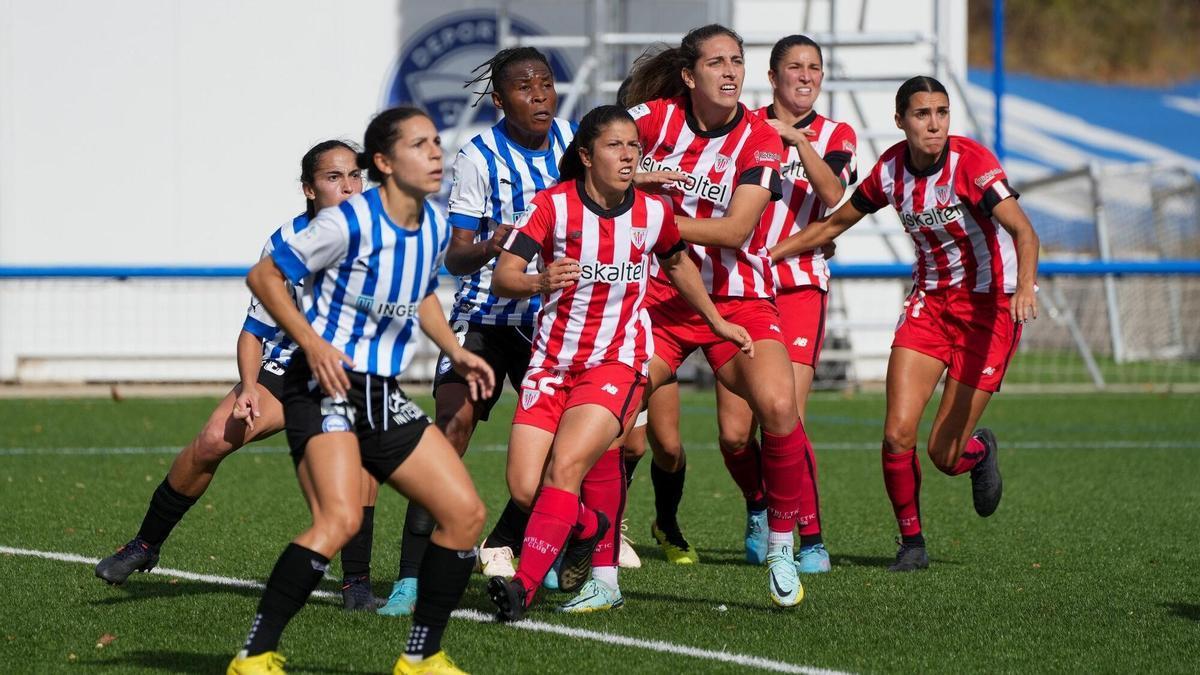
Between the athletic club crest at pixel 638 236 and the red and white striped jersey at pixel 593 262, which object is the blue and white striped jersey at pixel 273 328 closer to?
the red and white striped jersey at pixel 593 262

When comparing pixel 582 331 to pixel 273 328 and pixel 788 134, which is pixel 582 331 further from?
pixel 788 134

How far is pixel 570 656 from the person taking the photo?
210 inches

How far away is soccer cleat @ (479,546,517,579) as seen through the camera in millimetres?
6566

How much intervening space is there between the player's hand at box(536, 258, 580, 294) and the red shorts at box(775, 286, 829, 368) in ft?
6.40

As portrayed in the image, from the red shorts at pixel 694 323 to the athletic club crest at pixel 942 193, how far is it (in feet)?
3.15

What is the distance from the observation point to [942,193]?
7.23m

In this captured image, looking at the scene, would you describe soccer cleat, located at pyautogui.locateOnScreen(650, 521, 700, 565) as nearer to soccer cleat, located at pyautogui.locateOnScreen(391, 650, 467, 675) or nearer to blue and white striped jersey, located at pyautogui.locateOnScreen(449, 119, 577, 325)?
Result: blue and white striped jersey, located at pyautogui.locateOnScreen(449, 119, 577, 325)

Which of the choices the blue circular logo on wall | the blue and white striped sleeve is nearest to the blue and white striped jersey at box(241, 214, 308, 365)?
the blue and white striped sleeve

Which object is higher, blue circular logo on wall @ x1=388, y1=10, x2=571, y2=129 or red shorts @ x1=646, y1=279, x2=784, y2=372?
blue circular logo on wall @ x1=388, y1=10, x2=571, y2=129

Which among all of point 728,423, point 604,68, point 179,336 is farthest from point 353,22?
point 728,423

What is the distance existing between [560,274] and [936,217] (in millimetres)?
2393

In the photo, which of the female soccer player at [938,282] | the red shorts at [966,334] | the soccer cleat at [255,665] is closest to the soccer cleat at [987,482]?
the female soccer player at [938,282]

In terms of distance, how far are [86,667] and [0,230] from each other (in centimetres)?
1205

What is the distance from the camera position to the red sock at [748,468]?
24.6 feet
